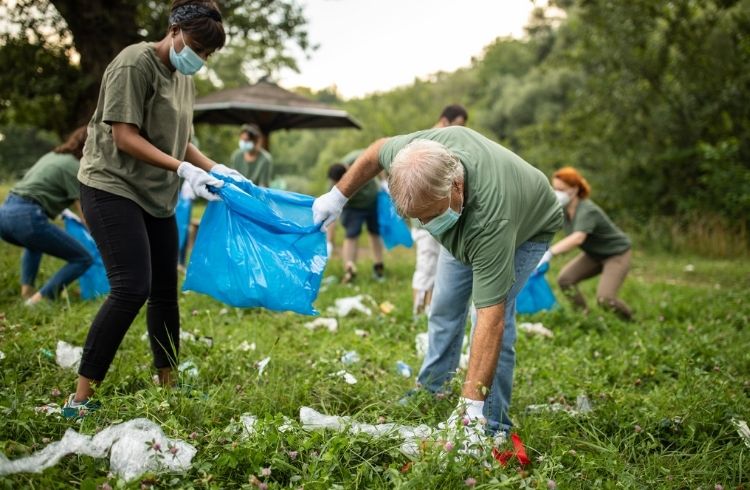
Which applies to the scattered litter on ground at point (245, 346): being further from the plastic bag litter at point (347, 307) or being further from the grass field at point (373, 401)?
the plastic bag litter at point (347, 307)

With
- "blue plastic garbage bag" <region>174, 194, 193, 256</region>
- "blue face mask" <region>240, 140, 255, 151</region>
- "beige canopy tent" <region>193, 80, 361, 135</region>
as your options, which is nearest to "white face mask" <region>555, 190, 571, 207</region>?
"blue face mask" <region>240, 140, 255, 151</region>

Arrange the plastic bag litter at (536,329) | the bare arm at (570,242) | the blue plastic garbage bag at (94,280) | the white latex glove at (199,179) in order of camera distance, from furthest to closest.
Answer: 1. the bare arm at (570,242)
2. the blue plastic garbage bag at (94,280)
3. the plastic bag litter at (536,329)
4. the white latex glove at (199,179)

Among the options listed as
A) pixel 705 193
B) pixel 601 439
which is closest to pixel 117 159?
pixel 601 439

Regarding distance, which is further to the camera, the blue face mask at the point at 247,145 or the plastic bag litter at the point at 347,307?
the blue face mask at the point at 247,145

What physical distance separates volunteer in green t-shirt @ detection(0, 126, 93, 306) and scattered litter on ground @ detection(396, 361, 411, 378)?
2342mm

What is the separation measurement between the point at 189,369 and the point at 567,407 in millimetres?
1744

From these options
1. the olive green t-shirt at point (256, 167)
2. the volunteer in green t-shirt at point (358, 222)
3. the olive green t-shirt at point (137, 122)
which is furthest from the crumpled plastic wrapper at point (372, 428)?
the olive green t-shirt at point (256, 167)

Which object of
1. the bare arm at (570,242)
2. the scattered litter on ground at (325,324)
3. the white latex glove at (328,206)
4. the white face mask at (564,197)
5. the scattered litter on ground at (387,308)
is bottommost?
the scattered litter on ground at (387,308)

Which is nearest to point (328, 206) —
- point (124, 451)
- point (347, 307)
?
point (124, 451)

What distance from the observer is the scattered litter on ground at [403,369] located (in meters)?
3.08

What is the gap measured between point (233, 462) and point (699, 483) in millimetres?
1665

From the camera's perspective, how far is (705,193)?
33.4ft

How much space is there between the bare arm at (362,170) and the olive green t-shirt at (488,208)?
0.09 m

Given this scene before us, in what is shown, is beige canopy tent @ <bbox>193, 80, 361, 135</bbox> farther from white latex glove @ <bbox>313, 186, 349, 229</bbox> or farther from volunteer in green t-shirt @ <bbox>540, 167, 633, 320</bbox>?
white latex glove @ <bbox>313, 186, 349, 229</bbox>
